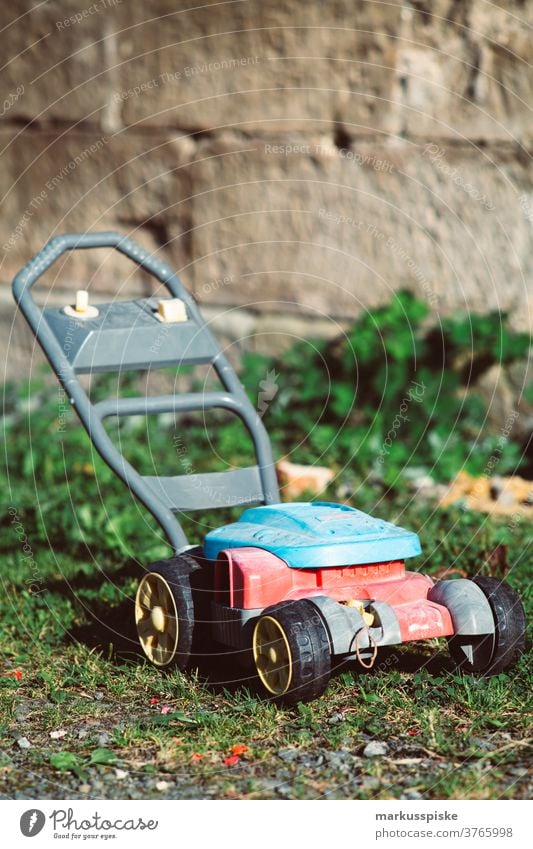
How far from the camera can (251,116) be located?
19.9 feet

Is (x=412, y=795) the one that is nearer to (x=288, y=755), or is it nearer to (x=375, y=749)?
(x=375, y=749)

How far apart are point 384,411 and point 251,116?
1.58 metres

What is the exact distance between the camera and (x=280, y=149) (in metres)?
6.06

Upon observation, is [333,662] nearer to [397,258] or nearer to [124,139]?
[397,258]

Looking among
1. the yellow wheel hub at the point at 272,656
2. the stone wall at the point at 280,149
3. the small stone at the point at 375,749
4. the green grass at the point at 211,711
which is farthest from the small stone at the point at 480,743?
the stone wall at the point at 280,149

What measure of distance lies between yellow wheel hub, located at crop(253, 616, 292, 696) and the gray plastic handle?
1.39 meters

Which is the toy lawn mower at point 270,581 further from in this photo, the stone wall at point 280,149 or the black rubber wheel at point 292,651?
the stone wall at point 280,149

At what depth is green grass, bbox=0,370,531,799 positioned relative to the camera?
9.70ft

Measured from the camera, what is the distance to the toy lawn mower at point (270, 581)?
3188 millimetres

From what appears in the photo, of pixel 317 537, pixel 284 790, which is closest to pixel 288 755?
pixel 284 790

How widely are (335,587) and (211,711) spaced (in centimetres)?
47

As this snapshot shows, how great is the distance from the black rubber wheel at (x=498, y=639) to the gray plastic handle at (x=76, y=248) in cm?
149
